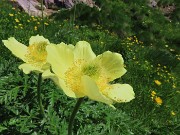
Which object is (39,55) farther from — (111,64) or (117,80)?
(117,80)

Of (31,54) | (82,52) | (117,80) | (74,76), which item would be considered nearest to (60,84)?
(74,76)

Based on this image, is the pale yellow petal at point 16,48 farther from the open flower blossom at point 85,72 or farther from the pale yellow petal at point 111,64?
the pale yellow petal at point 111,64

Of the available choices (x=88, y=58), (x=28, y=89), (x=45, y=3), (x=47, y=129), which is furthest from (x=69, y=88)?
(x=45, y=3)

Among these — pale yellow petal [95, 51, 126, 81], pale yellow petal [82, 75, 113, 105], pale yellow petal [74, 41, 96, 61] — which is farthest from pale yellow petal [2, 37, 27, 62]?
pale yellow petal [82, 75, 113, 105]

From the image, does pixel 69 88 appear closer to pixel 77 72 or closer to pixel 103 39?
pixel 77 72

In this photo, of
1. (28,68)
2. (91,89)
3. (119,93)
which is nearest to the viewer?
(91,89)
